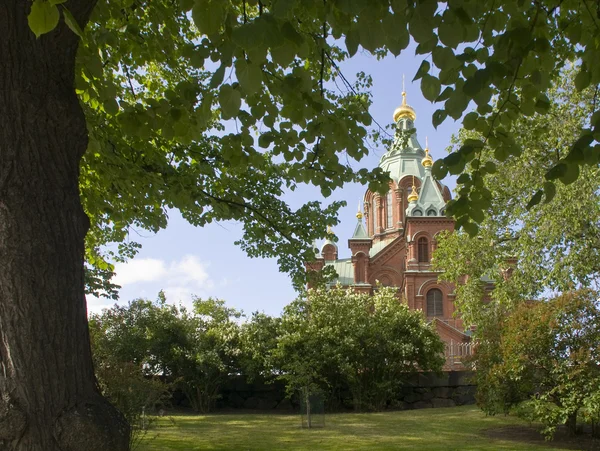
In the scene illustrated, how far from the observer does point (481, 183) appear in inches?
169

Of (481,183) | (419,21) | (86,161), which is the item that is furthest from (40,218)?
(86,161)

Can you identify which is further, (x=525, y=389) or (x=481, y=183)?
(x=525, y=389)

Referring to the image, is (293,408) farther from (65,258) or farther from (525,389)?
(65,258)

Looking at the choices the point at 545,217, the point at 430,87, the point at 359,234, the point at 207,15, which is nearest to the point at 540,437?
the point at 545,217

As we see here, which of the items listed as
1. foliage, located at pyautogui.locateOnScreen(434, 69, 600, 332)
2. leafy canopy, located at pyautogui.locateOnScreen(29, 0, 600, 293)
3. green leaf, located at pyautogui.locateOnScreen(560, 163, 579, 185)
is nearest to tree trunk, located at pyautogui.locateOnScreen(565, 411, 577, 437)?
foliage, located at pyautogui.locateOnScreen(434, 69, 600, 332)

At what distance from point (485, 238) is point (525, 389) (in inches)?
230

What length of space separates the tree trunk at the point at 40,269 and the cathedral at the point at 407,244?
122 feet

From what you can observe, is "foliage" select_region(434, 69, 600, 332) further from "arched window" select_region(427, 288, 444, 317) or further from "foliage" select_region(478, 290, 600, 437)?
"arched window" select_region(427, 288, 444, 317)

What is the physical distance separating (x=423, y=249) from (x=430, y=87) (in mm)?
44430

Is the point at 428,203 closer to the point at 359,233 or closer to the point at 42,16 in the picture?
the point at 359,233

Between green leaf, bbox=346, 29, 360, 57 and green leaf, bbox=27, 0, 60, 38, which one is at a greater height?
green leaf, bbox=346, 29, 360, 57

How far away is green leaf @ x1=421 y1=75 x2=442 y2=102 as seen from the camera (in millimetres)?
3740

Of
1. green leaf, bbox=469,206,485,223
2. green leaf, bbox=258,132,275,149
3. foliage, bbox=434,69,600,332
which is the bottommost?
green leaf, bbox=469,206,485,223

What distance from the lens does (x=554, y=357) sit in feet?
42.9
